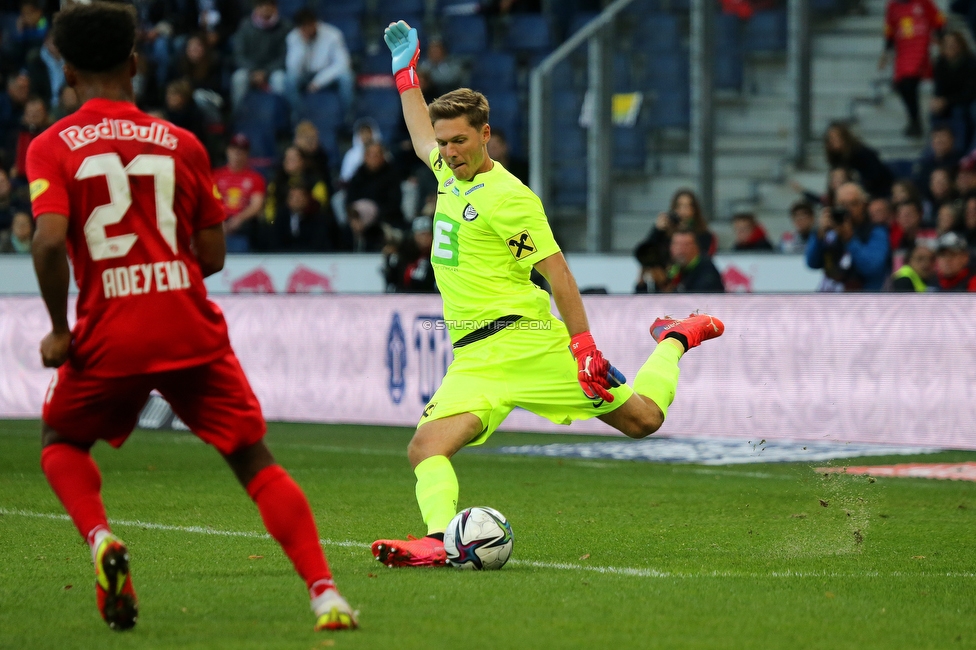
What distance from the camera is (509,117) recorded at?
1912 centimetres

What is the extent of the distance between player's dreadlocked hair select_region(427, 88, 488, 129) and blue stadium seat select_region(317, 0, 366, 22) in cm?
1493

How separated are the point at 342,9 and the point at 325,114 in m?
2.09

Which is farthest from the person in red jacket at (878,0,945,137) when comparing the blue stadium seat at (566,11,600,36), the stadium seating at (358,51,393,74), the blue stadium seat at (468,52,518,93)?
the stadium seating at (358,51,393,74)

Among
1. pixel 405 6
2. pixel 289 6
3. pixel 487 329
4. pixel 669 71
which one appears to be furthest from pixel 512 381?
pixel 289 6

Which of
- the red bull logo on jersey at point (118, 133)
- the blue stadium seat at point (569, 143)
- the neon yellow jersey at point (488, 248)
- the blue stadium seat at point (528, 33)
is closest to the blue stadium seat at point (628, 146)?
the blue stadium seat at point (569, 143)

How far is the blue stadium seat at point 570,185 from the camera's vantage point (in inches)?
640

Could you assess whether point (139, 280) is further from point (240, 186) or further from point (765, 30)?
point (240, 186)

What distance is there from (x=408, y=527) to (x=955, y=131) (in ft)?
33.2

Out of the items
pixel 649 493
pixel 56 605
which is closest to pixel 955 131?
pixel 649 493

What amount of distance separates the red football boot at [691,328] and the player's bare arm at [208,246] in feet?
11.1

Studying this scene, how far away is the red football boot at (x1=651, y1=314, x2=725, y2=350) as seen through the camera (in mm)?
8156

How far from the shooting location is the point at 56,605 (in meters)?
5.77

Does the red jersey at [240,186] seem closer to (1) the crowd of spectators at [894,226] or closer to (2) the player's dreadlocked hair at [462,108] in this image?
(1) the crowd of spectators at [894,226]

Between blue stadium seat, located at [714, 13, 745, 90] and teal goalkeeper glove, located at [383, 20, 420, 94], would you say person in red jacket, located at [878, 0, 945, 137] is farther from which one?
teal goalkeeper glove, located at [383, 20, 420, 94]
